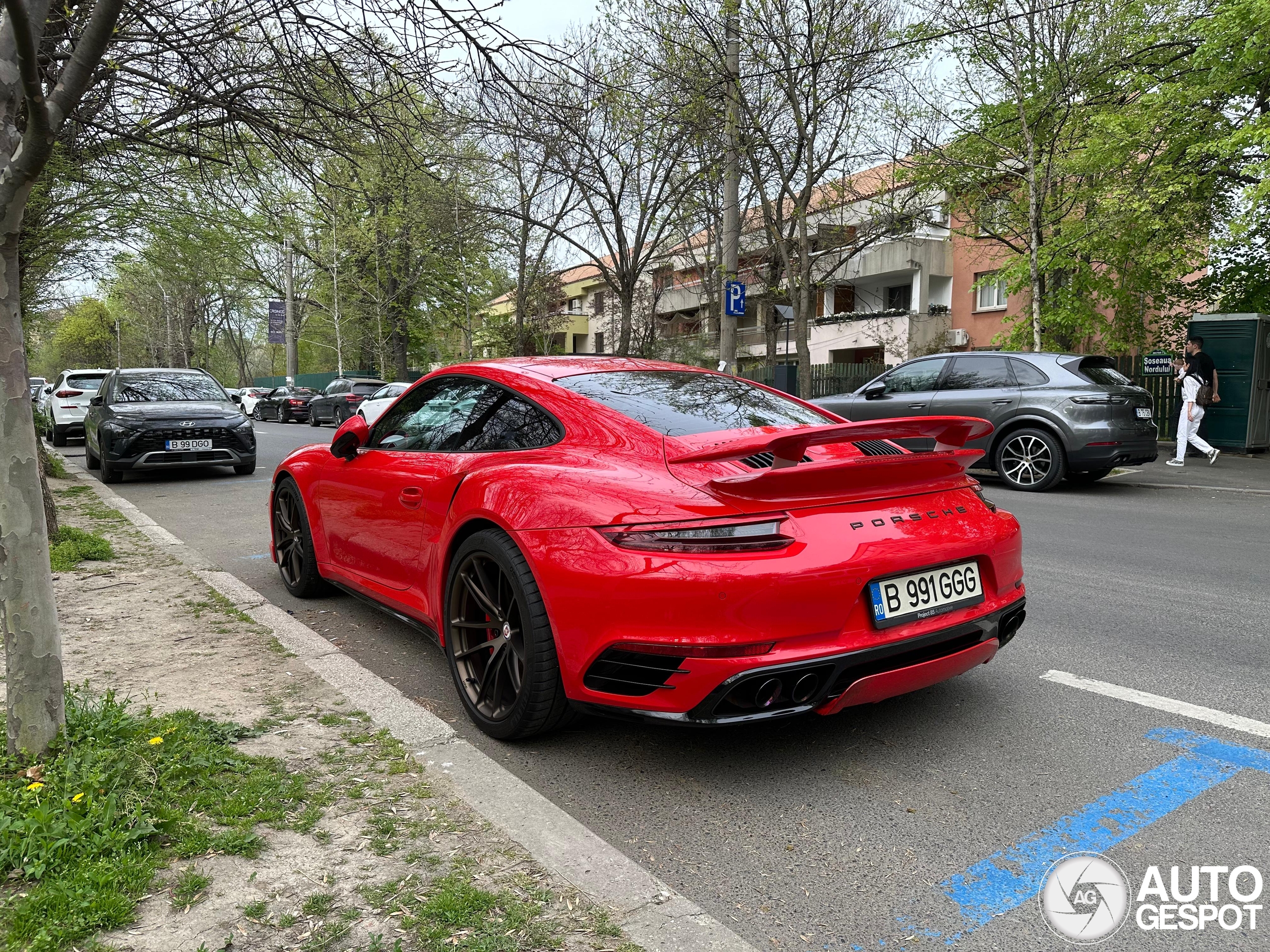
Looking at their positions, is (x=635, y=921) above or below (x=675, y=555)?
below

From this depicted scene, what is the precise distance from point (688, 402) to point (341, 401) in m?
27.7

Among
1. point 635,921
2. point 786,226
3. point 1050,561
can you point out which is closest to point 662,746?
point 635,921

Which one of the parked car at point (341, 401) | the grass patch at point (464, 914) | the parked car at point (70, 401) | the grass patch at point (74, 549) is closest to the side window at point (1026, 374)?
the grass patch at point (74, 549)

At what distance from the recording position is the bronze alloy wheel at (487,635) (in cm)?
310

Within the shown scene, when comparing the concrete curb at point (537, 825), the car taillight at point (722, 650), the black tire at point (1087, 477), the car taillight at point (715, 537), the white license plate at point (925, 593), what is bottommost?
the concrete curb at point (537, 825)

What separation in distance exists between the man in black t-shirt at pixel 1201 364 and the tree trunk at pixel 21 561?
14643 millimetres

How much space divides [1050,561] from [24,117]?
8.32 metres

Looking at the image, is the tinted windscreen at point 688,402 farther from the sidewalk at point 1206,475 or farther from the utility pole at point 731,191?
the utility pole at point 731,191

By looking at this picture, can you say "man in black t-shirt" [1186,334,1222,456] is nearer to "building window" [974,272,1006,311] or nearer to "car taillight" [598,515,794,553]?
"car taillight" [598,515,794,553]

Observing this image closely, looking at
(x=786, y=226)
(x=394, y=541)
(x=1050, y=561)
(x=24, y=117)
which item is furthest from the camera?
(x=786, y=226)

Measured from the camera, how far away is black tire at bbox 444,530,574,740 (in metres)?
2.93

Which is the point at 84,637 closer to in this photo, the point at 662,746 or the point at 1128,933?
the point at 662,746

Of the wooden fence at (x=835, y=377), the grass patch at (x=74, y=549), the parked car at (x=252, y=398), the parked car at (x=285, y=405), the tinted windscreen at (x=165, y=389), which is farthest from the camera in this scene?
the parked car at (x=252, y=398)

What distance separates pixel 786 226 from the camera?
2969 centimetres
